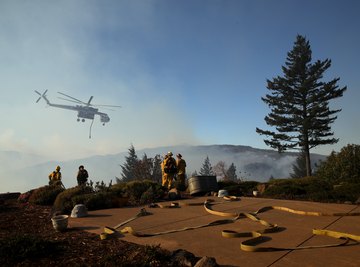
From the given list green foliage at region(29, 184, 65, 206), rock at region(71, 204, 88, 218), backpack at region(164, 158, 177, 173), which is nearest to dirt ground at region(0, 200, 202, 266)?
rock at region(71, 204, 88, 218)

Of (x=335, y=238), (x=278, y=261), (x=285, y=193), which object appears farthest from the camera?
(x=285, y=193)

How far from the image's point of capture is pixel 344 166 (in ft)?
52.3

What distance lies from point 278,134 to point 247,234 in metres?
30.6

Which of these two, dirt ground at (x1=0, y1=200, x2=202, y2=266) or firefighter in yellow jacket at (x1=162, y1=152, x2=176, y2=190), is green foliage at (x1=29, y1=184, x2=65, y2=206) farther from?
dirt ground at (x1=0, y1=200, x2=202, y2=266)

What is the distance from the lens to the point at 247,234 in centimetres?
547

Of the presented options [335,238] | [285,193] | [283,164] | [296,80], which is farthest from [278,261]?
[283,164]

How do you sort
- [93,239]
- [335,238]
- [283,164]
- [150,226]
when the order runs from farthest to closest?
[283,164], [150,226], [93,239], [335,238]

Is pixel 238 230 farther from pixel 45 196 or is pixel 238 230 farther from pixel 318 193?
pixel 45 196

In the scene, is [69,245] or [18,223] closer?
[69,245]

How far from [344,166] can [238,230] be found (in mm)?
12146

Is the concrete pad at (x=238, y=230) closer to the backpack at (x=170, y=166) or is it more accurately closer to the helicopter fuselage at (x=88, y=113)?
the backpack at (x=170, y=166)

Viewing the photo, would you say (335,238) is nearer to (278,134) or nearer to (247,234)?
(247,234)

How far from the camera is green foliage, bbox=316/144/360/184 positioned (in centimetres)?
1555

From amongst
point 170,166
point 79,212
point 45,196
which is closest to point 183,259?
point 79,212
